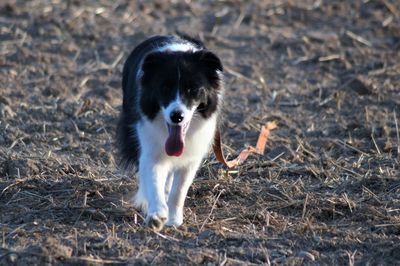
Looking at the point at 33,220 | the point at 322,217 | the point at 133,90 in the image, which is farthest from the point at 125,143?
the point at 322,217

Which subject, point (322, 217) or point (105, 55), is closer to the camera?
point (322, 217)

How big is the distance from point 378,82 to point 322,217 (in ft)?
15.0

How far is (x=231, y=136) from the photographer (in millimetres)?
9555

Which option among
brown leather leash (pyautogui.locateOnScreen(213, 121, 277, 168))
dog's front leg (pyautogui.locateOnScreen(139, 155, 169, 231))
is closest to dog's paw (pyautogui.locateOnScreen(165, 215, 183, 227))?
dog's front leg (pyautogui.locateOnScreen(139, 155, 169, 231))

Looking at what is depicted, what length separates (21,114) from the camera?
984cm

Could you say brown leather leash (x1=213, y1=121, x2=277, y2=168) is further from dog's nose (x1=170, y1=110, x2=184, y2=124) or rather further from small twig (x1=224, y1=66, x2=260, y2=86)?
small twig (x1=224, y1=66, x2=260, y2=86)

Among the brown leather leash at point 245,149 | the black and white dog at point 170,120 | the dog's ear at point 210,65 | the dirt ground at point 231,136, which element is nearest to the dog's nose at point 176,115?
the black and white dog at point 170,120

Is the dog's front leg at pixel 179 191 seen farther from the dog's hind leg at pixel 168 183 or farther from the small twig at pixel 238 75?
the small twig at pixel 238 75

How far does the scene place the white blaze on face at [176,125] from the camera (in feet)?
21.3

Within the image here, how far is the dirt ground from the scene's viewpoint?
6.52 metres

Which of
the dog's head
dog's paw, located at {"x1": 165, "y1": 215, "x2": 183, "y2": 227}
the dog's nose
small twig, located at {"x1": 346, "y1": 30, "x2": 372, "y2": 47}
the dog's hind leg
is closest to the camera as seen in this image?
the dog's nose

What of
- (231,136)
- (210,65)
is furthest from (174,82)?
(231,136)

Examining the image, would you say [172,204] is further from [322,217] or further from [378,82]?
[378,82]

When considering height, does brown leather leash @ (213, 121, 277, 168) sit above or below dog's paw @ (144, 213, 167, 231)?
below
